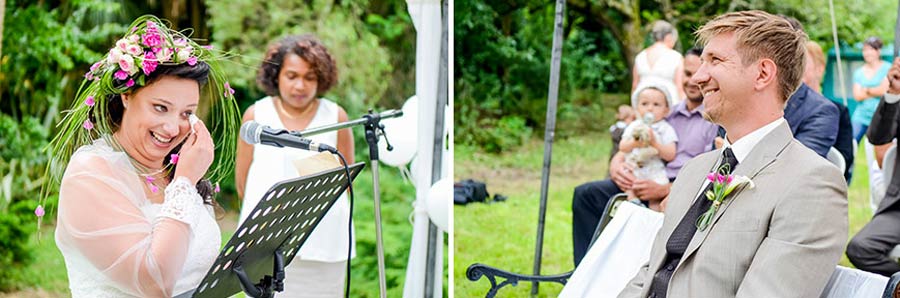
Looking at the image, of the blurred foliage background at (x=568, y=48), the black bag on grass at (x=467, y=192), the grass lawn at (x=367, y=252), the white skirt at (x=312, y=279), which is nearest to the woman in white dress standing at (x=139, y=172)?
the white skirt at (x=312, y=279)

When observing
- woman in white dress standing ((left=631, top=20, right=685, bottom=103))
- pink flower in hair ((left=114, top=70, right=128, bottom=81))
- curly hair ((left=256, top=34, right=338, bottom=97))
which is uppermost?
pink flower in hair ((left=114, top=70, right=128, bottom=81))

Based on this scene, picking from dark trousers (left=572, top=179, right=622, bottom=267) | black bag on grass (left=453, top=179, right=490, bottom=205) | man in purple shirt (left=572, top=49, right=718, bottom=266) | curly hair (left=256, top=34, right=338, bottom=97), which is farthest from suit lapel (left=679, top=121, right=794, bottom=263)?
black bag on grass (left=453, top=179, right=490, bottom=205)

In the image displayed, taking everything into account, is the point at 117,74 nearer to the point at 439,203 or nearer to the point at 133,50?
the point at 133,50

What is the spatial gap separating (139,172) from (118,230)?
0.74 feet

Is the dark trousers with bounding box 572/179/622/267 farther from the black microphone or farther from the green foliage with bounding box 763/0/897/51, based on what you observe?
the green foliage with bounding box 763/0/897/51

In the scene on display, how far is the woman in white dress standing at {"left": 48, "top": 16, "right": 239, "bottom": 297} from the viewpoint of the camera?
2.44 meters

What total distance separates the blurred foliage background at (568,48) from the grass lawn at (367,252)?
212 cm

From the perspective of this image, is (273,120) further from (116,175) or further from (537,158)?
(537,158)

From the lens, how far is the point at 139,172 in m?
2.61

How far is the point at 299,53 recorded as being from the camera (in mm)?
4156

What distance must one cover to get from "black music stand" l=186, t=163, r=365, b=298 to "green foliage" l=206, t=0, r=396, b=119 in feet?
14.8

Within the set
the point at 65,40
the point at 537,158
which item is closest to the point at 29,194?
the point at 65,40

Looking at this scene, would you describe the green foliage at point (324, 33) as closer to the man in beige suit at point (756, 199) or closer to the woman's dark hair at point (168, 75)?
the woman's dark hair at point (168, 75)

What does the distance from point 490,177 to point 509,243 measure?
2.19 metres
